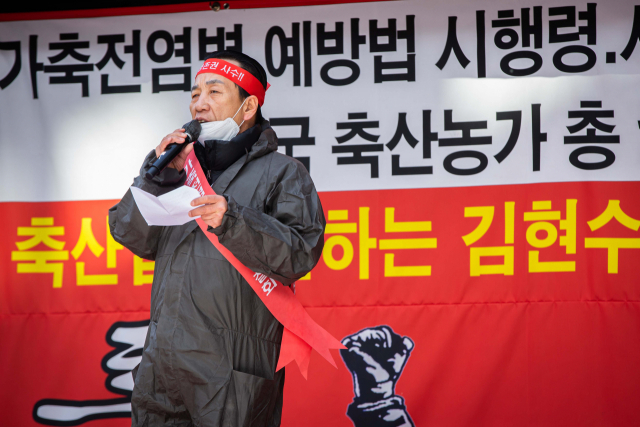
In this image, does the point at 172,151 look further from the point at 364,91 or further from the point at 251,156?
the point at 364,91

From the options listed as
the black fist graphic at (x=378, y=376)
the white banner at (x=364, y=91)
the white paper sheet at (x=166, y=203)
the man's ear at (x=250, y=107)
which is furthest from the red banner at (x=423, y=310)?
the white paper sheet at (x=166, y=203)

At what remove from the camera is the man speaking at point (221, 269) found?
142cm

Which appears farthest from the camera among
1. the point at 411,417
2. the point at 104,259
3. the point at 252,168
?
the point at 104,259

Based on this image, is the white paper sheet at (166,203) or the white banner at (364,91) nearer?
the white paper sheet at (166,203)

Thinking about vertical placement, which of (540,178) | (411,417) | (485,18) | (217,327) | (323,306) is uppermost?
(485,18)

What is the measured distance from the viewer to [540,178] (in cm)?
265

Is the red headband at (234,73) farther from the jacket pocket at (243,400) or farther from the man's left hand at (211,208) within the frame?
the jacket pocket at (243,400)

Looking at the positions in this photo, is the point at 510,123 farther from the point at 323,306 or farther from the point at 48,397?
the point at 48,397

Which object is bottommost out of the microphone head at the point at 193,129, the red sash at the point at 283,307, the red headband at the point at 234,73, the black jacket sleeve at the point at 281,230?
the red sash at the point at 283,307

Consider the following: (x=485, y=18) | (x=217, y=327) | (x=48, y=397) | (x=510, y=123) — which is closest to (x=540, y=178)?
(x=510, y=123)

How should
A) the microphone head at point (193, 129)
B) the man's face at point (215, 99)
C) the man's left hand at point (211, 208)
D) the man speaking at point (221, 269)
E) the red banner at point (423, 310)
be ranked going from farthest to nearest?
the red banner at point (423, 310), the man's face at point (215, 99), the microphone head at point (193, 129), the man speaking at point (221, 269), the man's left hand at point (211, 208)

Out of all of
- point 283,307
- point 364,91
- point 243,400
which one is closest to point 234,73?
point 283,307

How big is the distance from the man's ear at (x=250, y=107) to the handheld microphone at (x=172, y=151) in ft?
0.51

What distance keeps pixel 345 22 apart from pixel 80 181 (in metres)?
1.38
